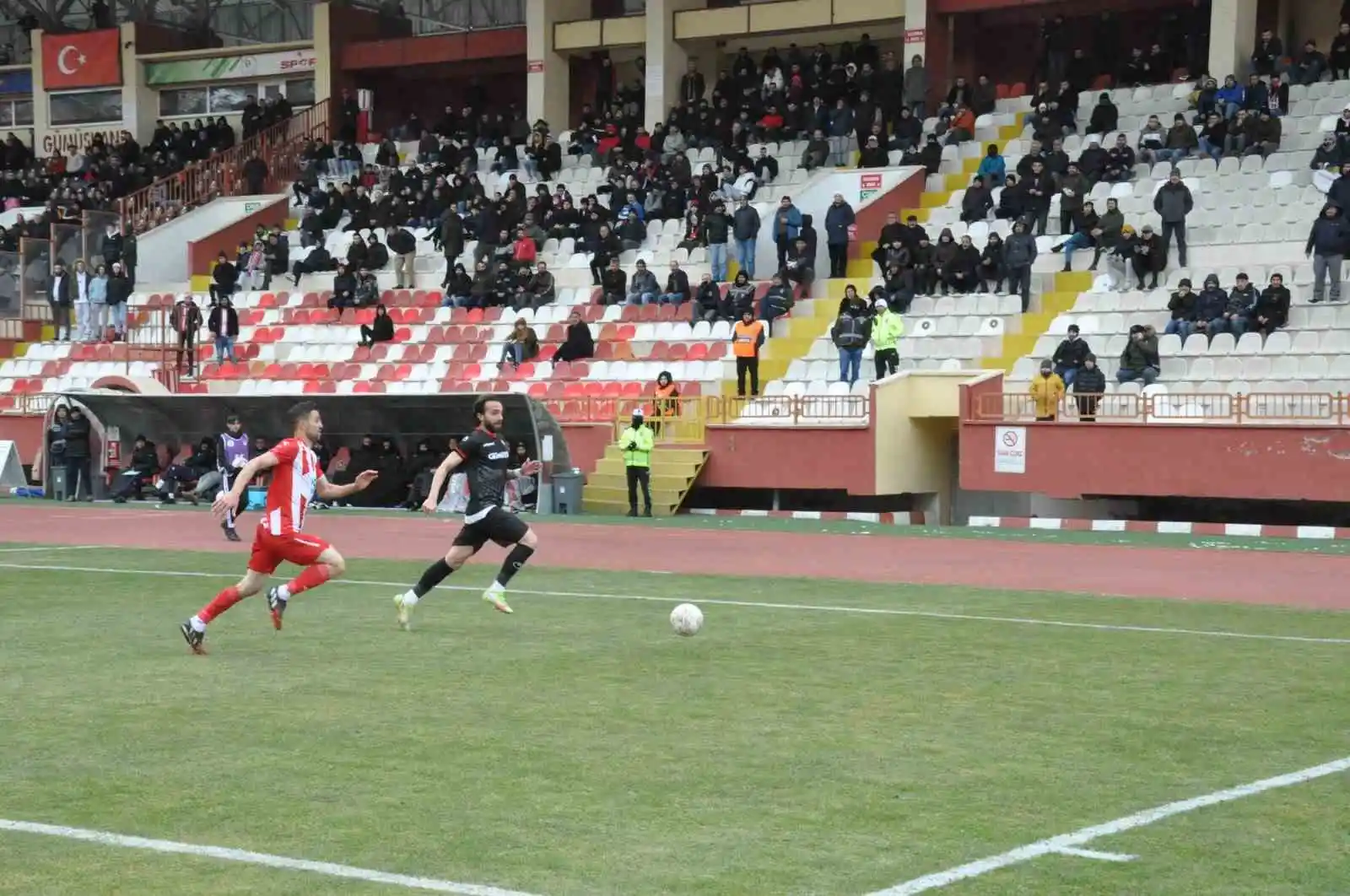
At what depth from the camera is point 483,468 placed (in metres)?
14.6

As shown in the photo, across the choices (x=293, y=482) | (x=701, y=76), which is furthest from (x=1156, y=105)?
(x=293, y=482)

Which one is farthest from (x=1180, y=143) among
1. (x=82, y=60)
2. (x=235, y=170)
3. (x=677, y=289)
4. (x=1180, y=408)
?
(x=82, y=60)

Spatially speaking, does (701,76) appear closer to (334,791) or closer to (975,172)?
(975,172)

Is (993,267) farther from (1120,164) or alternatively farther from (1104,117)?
(1104,117)

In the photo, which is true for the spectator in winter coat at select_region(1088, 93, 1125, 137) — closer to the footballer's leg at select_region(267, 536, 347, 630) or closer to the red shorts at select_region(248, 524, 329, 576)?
the footballer's leg at select_region(267, 536, 347, 630)

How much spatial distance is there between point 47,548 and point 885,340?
13.5 meters

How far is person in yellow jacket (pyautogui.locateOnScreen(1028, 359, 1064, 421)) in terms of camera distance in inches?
1049

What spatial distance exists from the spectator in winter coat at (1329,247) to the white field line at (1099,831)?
69.5 ft

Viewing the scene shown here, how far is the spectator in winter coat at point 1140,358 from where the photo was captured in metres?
27.9

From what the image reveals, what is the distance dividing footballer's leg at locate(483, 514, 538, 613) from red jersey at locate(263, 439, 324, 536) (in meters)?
1.96

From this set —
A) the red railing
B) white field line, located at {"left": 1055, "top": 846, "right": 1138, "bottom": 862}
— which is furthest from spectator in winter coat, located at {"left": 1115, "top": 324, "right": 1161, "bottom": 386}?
the red railing

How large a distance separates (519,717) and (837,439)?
18478mm

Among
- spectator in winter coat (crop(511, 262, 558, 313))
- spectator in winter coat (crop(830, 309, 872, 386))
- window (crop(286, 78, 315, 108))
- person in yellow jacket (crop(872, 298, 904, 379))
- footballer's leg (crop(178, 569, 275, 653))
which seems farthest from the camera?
window (crop(286, 78, 315, 108))

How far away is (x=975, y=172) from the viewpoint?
1448 inches
